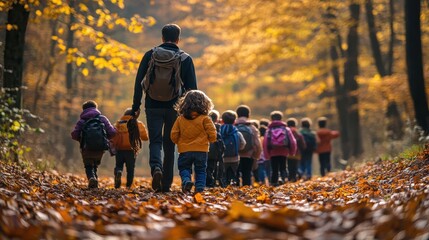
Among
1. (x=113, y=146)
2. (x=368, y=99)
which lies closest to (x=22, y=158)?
(x=113, y=146)

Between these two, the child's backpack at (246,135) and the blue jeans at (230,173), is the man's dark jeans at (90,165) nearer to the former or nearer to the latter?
the blue jeans at (230,173)

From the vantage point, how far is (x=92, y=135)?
11312mm

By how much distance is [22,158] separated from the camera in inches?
543

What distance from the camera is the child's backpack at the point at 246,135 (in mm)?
14039

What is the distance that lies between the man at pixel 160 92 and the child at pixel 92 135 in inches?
59.2

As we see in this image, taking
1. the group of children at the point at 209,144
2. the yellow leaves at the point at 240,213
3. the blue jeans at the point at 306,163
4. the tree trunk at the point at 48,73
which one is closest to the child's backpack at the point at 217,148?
the group of children at the point at 209,144

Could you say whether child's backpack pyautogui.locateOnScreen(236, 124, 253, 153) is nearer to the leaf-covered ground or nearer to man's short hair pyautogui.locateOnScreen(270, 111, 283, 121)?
man's short hair pyautogui.locateOnScreen(270, 111, 283, 121)

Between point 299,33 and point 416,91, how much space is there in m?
10.6

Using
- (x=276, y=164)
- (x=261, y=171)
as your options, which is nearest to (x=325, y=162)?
(x=261, y=171)

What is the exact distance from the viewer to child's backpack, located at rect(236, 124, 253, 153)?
46.1ft

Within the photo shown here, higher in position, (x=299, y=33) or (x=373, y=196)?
(x=299, y=33)

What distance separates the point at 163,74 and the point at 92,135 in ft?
7.37

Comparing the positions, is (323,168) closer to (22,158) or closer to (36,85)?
(22,158)

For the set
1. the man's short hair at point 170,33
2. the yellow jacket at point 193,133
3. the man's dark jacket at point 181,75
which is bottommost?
the yellow jacket at point 193,133
